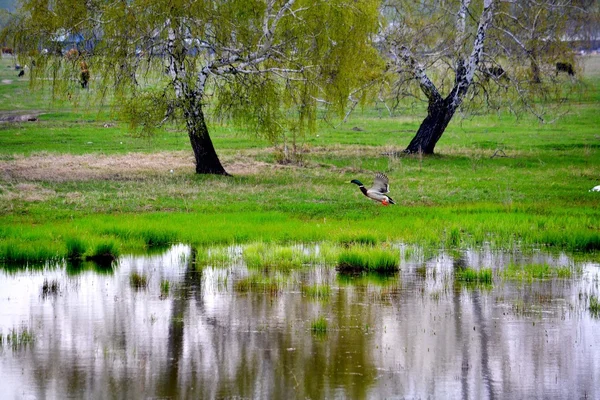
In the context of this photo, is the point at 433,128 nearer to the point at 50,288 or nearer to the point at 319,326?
the point at 50,288

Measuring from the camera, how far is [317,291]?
1245cm

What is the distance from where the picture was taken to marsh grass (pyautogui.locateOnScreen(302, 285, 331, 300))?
40.1ft

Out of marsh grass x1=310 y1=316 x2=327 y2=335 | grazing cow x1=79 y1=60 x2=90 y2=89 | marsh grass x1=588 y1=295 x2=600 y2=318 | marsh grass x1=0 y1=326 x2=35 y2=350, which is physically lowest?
marsh grass x1=0 y1=326 x2=35 y2=350

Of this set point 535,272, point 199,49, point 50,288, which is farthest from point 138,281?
point 199,49

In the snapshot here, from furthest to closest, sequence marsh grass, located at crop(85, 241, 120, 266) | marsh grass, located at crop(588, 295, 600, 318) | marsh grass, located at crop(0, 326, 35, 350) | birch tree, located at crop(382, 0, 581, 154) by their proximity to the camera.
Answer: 1. birch tree, located at crop(382, 0, 581, 154)
2. marsh grass, located at crop(85, 241, 120, 266)
3. marsh grass, located at crop(588, 295, 600, 318)
4. marsh grass, located at crop(0, 326, 35, 350)

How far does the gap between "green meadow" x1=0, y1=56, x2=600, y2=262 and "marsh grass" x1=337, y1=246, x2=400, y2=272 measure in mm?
117

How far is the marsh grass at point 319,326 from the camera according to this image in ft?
34.3

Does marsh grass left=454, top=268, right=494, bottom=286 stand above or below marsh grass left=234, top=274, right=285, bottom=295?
above

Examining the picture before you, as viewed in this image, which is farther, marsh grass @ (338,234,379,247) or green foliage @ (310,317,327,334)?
marsh grass @ (338,234,379,247)

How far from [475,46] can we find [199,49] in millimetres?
10299

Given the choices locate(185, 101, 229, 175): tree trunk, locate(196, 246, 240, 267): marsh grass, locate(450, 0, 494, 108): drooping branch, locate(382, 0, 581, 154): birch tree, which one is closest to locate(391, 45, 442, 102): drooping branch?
locate(382, 0, 581, 154): birch tree

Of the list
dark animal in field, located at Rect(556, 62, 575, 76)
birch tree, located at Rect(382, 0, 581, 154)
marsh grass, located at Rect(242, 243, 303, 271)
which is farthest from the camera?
dark animal in field, located at Rect(556, 62, 575, 76)

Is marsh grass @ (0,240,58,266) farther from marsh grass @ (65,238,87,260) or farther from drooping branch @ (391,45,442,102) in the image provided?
drooping branch @ (391,45,442,102)

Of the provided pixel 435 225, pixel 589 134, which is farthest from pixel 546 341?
pixel 589 134
